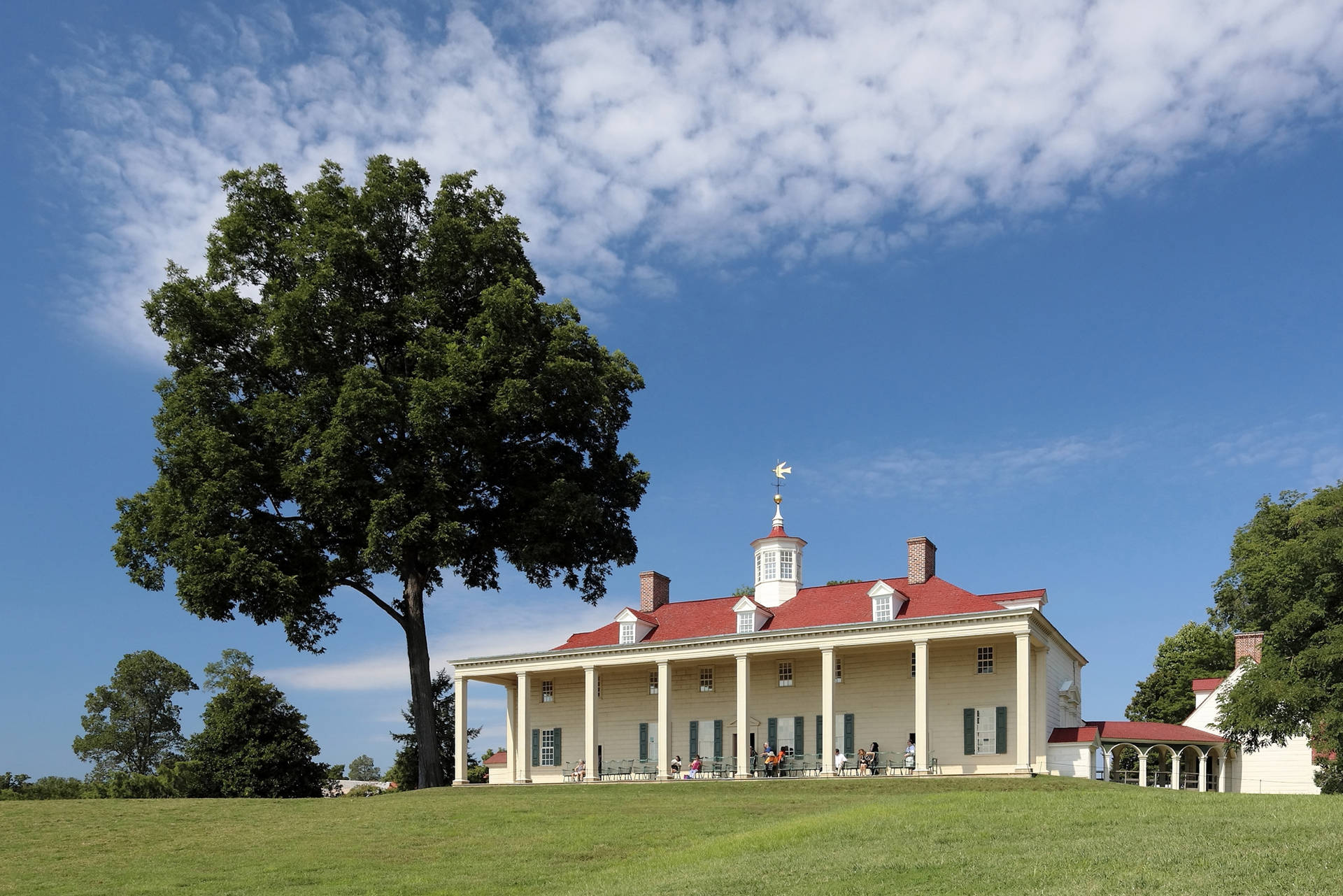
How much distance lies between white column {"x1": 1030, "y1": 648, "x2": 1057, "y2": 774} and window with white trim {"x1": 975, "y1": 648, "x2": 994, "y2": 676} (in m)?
1.46

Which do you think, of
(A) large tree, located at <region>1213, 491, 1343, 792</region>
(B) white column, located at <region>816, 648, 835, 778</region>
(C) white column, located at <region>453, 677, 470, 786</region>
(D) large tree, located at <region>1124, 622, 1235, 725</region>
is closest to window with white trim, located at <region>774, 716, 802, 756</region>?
(B) white column, located at <region>816, 648, 835, 778</region>

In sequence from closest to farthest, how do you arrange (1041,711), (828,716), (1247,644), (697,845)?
(697,845) < (1041,711) < (828,716) < (1247,644)

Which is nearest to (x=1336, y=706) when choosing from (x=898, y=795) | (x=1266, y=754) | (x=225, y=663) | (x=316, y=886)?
(x=1266, y=754)

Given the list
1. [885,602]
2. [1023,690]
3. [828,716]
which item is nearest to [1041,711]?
[1023,690]

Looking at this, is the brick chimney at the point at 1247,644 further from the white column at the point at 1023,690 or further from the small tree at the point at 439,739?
the small tree at the point at 439,739

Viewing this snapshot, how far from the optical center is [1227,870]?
43.5ft

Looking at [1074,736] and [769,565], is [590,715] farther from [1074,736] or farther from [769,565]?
[1074,736]

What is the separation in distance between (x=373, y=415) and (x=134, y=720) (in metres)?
43.1

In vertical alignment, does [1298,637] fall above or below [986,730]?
above

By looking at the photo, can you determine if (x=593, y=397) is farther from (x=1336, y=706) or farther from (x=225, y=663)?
(x=225, y=663)

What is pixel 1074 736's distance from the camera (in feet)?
115

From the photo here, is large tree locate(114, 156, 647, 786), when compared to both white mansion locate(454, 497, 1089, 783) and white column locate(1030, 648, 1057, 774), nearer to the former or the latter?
white mansion locate(454, 497, 1089, 783)

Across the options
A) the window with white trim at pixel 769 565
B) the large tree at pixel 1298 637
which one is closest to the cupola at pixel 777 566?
the window with white trim at pixel 769 565

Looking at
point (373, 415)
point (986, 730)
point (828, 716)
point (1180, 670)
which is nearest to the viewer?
point (373, 415)
